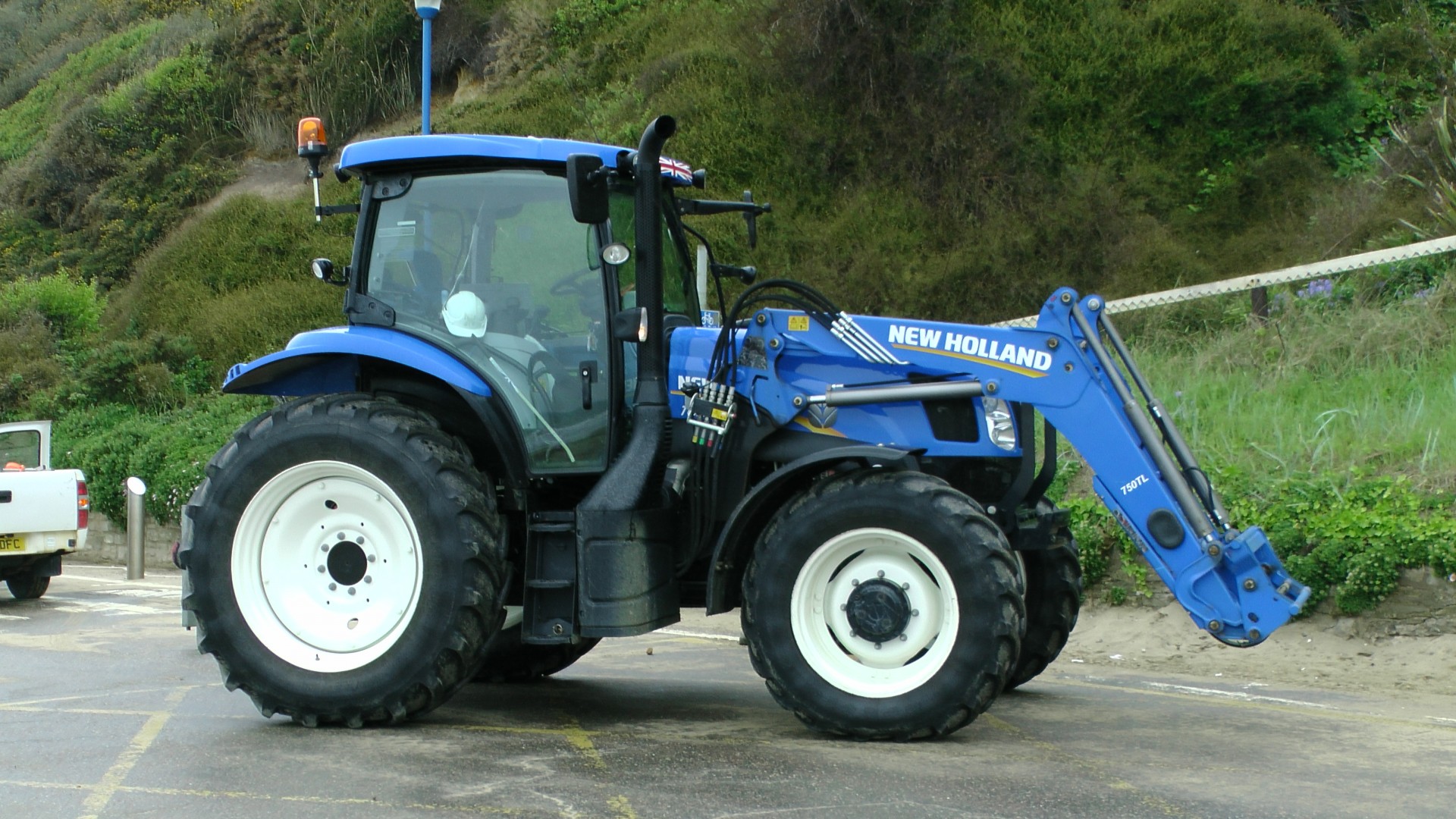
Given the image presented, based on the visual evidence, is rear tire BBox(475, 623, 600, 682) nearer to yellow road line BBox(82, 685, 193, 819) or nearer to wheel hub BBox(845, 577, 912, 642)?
yellow road line BBox(82, 685, 193, 819)

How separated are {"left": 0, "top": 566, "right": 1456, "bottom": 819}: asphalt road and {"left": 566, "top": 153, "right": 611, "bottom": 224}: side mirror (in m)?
2.14

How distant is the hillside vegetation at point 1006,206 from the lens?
1087 cm

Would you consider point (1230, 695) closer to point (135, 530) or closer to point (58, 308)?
point (135, 530)

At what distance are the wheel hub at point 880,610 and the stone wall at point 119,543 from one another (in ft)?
42.4

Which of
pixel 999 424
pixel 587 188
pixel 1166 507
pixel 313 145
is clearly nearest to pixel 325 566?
pixel 313 145

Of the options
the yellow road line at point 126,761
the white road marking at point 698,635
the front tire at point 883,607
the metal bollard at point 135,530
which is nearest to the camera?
the yellow road line at point 126,761

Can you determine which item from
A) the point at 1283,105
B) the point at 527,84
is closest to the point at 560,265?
the point at 1283,105

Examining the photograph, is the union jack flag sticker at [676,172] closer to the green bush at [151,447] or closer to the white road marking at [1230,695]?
the white road marking at [1230,695]

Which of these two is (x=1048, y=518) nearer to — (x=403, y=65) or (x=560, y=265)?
(x=560, y=265)

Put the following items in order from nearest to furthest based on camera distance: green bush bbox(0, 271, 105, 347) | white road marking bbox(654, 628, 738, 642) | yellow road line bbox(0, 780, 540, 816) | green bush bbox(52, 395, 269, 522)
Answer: yellow road line bbox(0, 780, 540, 816) → white road marking bbox(654, 628, 738, 642) → green bush bbox(52, 395, 269, 522) → green bush bbox(0, 271, 105, 347)

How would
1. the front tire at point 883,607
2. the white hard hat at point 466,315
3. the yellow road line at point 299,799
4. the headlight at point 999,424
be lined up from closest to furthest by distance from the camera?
the yellow road line at point 299,799, the front tire at point 883,607, the headlight at point 999,424, the white hard hat at point 466,315

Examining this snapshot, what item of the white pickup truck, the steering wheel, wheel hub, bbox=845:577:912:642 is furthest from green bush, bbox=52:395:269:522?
wheel hub, bbox=845:577:912:642

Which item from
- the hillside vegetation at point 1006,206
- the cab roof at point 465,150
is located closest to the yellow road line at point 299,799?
the cab roof at point 465,150

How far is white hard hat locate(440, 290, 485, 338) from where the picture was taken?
6.62 meters
